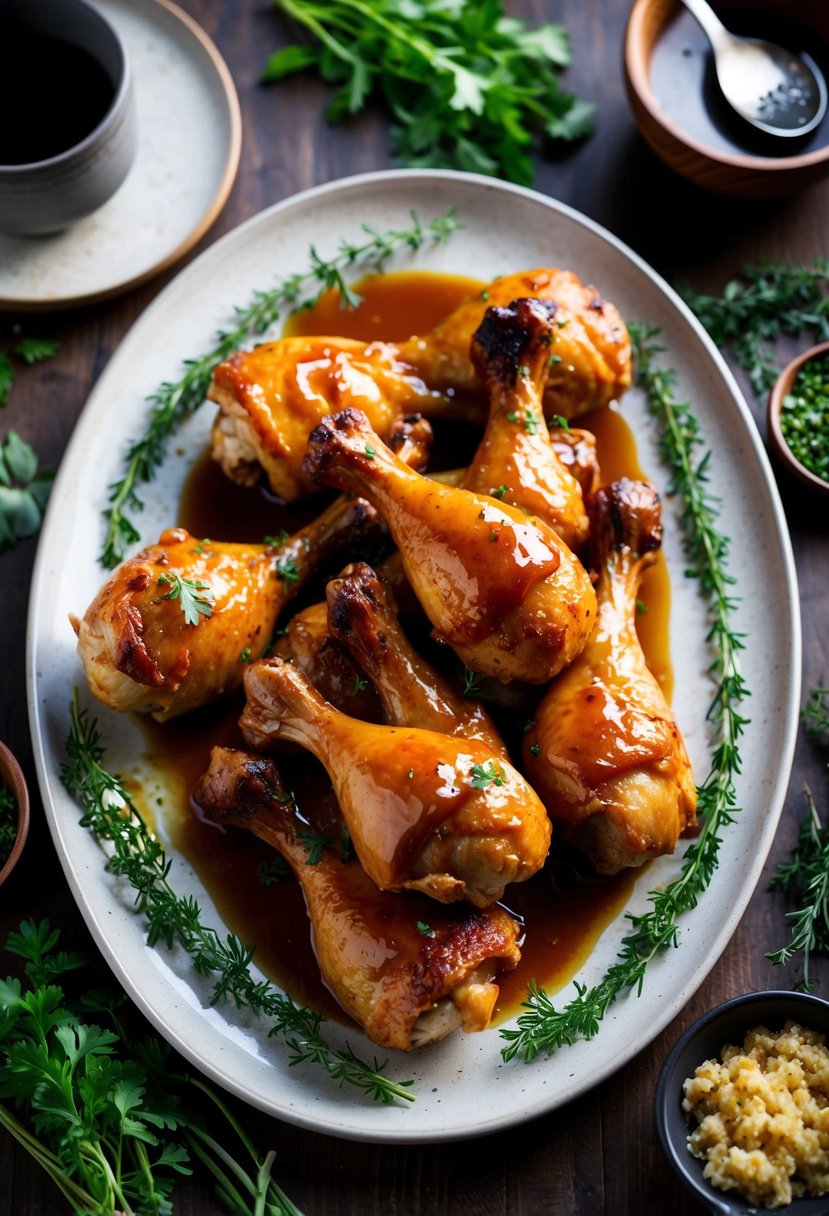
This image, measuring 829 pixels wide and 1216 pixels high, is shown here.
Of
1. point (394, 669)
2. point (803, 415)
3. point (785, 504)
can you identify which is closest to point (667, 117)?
point (803, 415)

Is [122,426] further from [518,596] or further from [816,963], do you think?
[816,963]

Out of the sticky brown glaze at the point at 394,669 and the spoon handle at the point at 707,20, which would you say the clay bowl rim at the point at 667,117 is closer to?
the spoon handle at the point at 707,20

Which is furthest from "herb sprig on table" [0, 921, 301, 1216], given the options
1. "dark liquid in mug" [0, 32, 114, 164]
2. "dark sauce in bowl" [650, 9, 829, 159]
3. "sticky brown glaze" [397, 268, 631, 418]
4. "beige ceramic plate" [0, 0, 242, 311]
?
"dark sauce in bowl" [650, 9, 829, 159]

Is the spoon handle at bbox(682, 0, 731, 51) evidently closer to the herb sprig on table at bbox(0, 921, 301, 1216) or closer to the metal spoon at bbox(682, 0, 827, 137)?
the metal spoon at bbox(682, 0, 827, 137)

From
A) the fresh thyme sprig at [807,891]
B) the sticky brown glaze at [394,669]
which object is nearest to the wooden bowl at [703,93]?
the sticky brown glaze at [394,669]

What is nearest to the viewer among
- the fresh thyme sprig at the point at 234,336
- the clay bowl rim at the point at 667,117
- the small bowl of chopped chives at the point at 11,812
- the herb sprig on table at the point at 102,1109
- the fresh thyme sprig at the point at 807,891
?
the herb sprig on table at the point at 102,1109

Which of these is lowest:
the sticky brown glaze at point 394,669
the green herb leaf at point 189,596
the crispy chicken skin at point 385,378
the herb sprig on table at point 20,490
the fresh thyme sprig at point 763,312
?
the herb sprig on table at point 20,490

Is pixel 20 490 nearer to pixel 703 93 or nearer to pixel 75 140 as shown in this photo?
pixel 75 140
